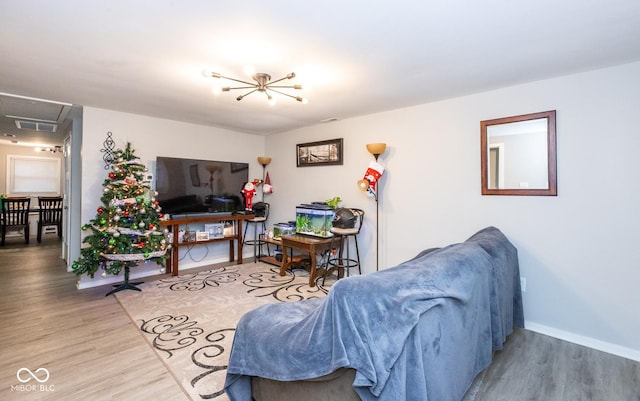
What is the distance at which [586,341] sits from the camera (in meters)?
2.49

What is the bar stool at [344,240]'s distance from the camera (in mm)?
3787

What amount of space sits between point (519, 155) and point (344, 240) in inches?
88.8

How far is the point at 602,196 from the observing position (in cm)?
244

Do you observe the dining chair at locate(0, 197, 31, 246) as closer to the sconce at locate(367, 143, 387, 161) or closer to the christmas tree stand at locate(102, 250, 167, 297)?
the christmas tree stand at locate(102, 250, 167, 297)

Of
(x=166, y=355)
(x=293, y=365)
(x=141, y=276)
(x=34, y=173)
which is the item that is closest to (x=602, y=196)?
(x=293, y=365)

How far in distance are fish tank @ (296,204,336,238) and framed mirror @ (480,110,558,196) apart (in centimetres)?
181

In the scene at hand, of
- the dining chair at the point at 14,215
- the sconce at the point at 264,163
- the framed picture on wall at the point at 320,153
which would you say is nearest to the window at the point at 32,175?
the dining chair at the point at 14,215

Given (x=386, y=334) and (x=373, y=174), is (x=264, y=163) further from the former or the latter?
(x=386, y=334)

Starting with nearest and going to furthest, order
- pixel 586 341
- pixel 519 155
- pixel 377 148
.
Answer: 1. pixel 586 341
2. pixel 519 155
3. pixel 377 148

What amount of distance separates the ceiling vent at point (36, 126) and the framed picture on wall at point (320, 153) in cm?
389

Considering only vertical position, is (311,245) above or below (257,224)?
below

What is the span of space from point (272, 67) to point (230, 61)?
33 cm

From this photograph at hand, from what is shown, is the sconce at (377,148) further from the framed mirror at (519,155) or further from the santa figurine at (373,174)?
the framed mirror at (519,155)

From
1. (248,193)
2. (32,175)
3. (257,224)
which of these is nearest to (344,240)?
(248,193)
